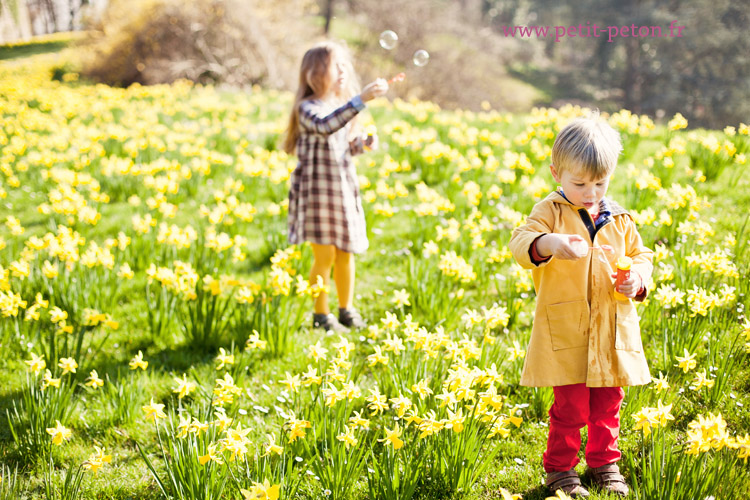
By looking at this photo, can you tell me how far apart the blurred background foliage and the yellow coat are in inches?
385

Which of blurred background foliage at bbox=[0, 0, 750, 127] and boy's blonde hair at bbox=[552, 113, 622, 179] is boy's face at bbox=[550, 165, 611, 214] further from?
blurred background foliage at bbox=[0, 0, 750, 127]

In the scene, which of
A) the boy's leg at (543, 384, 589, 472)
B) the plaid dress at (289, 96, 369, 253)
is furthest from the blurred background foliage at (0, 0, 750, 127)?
the boy's leg at (543, 384, 589, 472)

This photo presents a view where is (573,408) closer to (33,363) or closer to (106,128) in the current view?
(33,363)

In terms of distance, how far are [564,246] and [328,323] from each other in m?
2.10

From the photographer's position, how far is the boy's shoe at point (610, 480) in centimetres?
217

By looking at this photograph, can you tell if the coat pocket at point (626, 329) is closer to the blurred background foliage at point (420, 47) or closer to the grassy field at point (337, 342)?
the grassy field at point (337, 342)

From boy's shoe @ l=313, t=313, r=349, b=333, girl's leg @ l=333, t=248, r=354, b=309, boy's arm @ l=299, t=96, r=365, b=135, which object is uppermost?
Result: boy's arm @ l=299, t=96, r=365, b=135

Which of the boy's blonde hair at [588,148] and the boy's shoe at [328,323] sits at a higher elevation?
the boy's blonde hair at [588,148]

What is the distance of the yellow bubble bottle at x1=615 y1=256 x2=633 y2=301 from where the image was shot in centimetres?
197

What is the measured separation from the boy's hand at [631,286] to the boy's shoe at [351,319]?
6.56 ft

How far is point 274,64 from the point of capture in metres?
15.3

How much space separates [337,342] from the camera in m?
3.50

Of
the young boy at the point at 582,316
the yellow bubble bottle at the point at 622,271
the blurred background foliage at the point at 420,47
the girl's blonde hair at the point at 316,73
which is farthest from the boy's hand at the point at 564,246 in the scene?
the blurred background foliage at the point at 420,47

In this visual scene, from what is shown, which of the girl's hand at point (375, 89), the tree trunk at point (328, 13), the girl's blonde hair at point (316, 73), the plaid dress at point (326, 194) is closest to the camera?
the girl's hand at point (375, 89)
